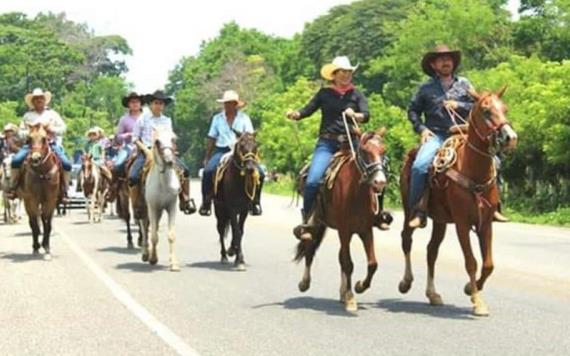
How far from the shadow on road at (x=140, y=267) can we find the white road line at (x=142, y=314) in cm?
42

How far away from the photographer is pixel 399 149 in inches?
1719


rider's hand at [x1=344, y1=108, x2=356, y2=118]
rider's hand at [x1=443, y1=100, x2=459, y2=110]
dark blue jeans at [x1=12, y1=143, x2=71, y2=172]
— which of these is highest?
rider's hand at [x1=443, y1=100, x2=459, y2=110]

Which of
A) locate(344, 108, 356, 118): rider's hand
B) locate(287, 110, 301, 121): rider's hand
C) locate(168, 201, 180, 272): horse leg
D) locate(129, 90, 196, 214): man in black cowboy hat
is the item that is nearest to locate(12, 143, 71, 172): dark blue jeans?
locate(129, 90, 196, 214): man in black cowboy hat

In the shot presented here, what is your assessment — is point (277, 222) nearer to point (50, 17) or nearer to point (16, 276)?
point (16, 276)

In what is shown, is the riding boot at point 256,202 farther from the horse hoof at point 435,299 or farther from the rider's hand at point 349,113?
the horse hoof at point 435,299

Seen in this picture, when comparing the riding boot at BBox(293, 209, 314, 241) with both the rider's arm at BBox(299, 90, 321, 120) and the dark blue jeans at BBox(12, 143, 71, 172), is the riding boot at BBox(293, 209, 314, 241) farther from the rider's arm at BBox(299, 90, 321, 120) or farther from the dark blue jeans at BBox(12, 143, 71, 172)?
the dark blue jeans at BBox(12, 143, 71, 172)

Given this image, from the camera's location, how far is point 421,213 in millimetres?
12023

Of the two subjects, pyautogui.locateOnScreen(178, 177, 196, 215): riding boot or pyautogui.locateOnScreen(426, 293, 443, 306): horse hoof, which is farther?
pyautogui.locateOnScreen(178, 177, 196, 215): riding boot

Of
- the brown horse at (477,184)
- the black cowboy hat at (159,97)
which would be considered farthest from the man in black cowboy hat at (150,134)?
the brown horse at (477,184)

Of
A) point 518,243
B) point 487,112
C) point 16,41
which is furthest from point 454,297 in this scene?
point 16,41

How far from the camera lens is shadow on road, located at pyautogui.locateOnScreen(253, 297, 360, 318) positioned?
453 inches

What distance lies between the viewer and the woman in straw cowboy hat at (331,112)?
41.0 feet

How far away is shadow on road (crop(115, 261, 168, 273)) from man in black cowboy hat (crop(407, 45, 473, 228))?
16.8 ft

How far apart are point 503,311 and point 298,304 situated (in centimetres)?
232
